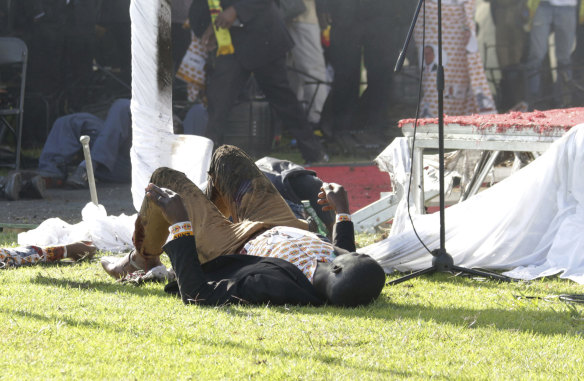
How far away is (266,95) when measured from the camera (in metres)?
9.70

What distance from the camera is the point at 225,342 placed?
2990mm

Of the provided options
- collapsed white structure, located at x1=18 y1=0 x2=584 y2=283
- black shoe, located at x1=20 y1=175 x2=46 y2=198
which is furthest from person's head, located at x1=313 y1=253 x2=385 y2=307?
black shoe, located at x1=20 y1=175 x2=46 y2=198

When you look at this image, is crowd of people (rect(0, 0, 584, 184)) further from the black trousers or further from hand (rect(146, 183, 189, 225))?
hand (rect(146, 183, 189, 225))

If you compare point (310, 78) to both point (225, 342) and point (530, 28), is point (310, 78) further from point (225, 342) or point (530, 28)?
point (225, 342)

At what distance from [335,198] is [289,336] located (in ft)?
3.77

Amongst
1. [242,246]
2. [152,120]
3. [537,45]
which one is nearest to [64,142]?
[152,120]

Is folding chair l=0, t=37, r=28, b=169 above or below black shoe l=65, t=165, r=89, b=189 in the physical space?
Answer: above

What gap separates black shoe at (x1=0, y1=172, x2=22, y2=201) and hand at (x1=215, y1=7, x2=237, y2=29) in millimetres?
2950

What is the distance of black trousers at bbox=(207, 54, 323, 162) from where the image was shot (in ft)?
31.2

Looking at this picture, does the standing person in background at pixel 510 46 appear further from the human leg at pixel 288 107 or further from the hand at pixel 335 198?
the hand at pixel 335 198

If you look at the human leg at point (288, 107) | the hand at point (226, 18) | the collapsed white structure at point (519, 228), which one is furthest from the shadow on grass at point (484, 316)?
the hand at point (226, 18)

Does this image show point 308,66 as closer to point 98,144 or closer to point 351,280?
point 98,144

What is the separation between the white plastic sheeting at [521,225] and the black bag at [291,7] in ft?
19.9

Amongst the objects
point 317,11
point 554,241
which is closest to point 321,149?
point 317,11
